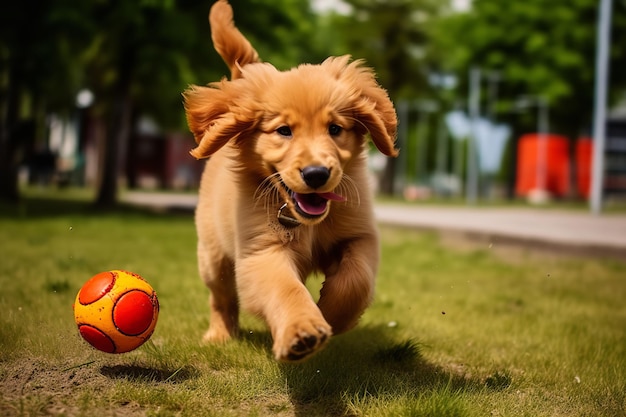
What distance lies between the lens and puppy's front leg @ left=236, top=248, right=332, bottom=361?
3.00 meters

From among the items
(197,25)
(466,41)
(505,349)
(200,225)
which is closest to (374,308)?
(505,349)

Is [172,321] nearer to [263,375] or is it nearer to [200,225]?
[200,225]

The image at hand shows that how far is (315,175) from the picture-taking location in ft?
10.7

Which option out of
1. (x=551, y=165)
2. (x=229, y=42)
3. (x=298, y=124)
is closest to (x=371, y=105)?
(x=298, y=124)

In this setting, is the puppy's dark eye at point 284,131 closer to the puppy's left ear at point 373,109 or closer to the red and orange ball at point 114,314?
the puppy's left ear at point 373,109

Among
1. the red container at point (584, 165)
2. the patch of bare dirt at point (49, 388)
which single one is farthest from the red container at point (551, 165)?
the patch of bare dirt at point (49, 388)

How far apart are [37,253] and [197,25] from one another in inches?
373

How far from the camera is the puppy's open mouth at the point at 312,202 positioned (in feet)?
11.3

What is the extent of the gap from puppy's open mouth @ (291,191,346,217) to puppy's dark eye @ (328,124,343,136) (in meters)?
0.30

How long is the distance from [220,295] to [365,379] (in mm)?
1464

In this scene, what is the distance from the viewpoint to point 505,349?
186 inches

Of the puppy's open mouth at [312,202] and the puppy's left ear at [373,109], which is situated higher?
the puppy's left ear at [373,109]

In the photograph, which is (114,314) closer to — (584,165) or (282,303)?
(282,303)

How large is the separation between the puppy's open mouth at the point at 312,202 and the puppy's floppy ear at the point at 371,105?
474 mm
